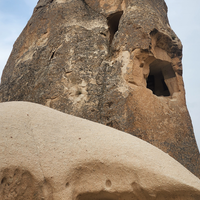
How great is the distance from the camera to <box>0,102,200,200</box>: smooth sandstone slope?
6.35ft

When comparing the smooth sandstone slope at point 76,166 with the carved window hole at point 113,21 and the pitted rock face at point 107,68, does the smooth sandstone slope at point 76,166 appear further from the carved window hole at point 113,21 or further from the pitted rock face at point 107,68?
the carved window hole at point 113,21

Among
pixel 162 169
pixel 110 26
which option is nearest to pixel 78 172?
pixel 162 169

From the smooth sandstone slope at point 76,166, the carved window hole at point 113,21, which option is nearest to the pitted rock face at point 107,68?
the carved window hole at point 113,21

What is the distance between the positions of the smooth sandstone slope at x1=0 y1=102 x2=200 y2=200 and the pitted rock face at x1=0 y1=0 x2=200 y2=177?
6.02ft

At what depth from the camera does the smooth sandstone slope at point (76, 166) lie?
6.35 feet

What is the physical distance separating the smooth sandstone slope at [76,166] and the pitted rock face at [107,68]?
1.83 m

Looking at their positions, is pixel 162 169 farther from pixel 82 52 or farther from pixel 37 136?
pixel 82 52

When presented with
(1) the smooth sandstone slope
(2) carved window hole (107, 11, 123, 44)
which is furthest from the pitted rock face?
(1) the smooth sandstone slope

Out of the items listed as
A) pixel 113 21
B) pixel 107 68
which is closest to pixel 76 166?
pixel 107 68

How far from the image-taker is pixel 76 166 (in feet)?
6.91

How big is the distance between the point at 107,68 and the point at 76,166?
9.91ft

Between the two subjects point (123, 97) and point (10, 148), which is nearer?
point (10, 148)

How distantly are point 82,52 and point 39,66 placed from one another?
107 cm

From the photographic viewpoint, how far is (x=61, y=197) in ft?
6.48
